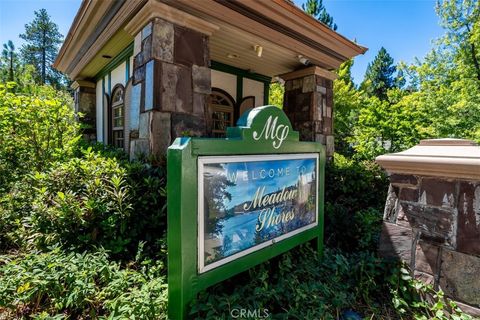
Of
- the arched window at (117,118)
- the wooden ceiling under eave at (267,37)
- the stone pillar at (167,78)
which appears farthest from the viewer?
the arched window at (117,118)

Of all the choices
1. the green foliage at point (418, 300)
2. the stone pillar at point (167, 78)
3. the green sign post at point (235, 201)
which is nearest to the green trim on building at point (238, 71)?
the stone pillar at point (167, 78)

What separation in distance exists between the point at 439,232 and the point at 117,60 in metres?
5.73

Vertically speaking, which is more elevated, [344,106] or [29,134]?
[344,106]

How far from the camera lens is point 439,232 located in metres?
1.99

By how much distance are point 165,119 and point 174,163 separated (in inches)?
65.6

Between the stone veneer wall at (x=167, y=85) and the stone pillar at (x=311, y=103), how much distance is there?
2.67 metres

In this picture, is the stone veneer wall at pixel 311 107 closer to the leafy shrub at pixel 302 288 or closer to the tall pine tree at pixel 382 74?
the leafy shrub at pixel 302 288

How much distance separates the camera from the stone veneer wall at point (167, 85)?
9.60ft

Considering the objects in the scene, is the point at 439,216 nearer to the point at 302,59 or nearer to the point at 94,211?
the point at 94,211

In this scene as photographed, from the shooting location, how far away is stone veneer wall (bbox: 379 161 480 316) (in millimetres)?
1845

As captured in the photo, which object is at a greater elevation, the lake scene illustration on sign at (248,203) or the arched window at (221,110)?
the arched window at (221,110)

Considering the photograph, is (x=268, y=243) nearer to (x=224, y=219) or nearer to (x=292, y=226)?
(x=292, y=226)

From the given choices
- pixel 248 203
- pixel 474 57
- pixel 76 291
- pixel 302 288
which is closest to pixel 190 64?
pixel 248 203

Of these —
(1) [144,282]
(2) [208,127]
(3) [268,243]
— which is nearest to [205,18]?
(2) [208,127]
